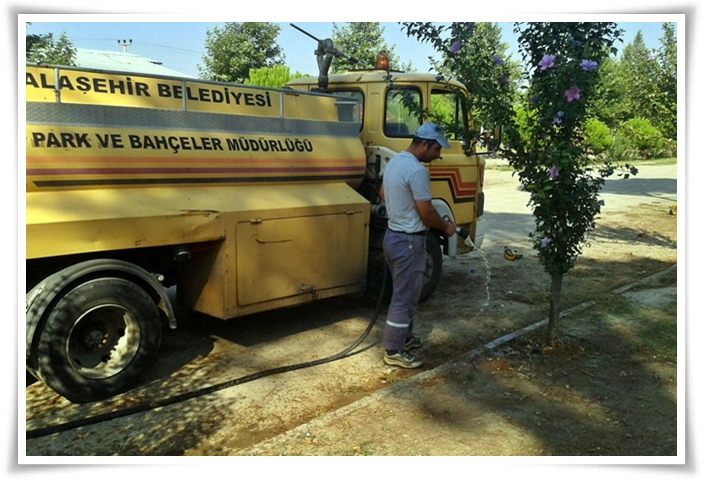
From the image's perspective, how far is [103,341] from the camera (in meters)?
4.48

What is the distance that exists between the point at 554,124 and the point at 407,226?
140 centimetres

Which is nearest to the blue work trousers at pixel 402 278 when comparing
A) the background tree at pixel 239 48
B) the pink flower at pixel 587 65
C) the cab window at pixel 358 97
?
the pink flower at pixel 587 65

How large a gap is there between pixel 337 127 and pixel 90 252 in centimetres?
270

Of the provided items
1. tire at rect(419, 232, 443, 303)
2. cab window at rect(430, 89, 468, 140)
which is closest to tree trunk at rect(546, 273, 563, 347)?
tire at rect(419, 232, 443, 303)

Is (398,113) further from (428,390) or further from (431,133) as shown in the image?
(428,390)

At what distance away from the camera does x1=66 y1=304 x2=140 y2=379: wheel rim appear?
14.3 ft

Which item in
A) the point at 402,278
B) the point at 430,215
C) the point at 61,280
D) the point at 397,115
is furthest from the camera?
the point at 397,115

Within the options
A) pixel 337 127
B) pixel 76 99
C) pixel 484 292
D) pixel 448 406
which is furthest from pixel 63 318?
pixel 484 292

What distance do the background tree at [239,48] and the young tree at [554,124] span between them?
16.2 m

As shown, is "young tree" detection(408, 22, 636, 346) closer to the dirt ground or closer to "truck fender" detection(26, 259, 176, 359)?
the dirt ground

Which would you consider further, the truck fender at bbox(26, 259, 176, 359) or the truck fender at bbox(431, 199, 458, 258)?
the truck fender at bbox(431, 199, 458, 258)

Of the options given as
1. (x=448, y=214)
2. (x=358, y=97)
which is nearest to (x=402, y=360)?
(x=448, y=214)

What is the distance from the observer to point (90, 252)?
14.1 feet
